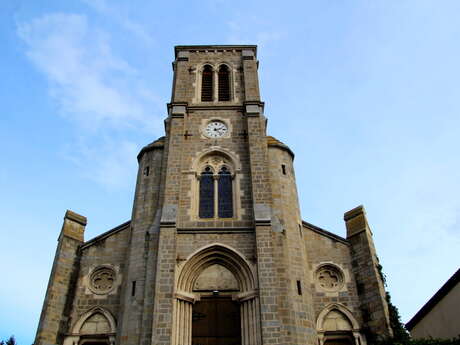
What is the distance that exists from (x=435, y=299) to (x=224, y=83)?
583 inches

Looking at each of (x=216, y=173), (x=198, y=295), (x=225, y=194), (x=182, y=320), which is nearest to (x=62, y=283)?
(x=182, y=320)

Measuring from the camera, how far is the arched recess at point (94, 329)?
17250mm

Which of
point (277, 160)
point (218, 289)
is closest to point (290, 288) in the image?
point (218, 289)

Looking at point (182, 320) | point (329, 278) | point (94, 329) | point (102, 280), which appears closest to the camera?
point (182, 320)

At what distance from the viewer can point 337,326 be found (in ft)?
58.1

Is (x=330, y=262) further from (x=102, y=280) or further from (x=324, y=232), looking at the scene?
(x=102, y=280)

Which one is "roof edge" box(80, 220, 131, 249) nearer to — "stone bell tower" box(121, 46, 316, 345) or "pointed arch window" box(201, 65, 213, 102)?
"stone bell tower" box(121, 46, 316, 345)

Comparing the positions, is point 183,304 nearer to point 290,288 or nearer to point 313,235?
point 290,288

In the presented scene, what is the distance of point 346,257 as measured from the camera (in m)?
19.4

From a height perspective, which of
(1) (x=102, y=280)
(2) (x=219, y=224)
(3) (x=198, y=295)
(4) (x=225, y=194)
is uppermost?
(4) (x=225, y=194)

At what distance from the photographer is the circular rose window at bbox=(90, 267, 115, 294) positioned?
1850 centimetres

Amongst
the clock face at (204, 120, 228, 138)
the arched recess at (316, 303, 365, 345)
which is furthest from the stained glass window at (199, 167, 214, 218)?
the arched recess at (316, 303, 365, 345)

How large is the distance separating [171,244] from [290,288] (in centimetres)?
473

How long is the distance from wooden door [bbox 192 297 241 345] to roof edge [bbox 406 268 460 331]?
8181 mm
